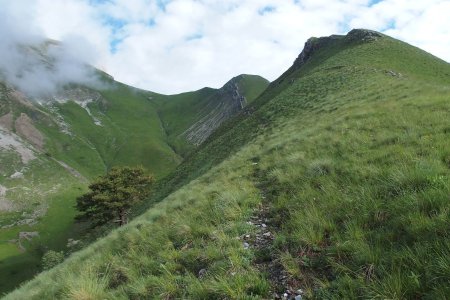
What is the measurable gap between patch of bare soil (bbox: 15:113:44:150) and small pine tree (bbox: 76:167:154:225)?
13804cm

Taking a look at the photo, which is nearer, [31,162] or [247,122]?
[247,122]

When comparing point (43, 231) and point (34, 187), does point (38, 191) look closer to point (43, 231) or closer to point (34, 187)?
point (34, 187)

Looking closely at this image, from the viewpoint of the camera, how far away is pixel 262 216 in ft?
34.7

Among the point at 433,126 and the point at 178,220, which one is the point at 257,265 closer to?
the point at 178,220

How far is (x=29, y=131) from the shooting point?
191125mm

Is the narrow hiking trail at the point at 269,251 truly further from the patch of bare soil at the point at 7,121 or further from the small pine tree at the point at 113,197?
the patch of bare soil at the point at 7,121

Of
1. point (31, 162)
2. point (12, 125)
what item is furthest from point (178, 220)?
point (12, 125)

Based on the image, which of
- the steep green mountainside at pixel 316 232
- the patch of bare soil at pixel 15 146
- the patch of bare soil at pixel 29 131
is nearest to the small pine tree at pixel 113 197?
the steep green mountainside at pixel 316 232

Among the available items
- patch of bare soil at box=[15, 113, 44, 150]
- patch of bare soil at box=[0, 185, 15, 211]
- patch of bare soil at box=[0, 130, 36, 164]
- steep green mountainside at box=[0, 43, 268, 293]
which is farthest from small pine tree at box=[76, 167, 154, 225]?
patch of bare soil at box=[15, 113, 44, 150]

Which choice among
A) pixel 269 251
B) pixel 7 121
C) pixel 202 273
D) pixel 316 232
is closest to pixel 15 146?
pixel 7 121

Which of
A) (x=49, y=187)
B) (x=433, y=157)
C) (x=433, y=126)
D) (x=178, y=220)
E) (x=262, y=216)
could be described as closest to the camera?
(x=433, y=157)

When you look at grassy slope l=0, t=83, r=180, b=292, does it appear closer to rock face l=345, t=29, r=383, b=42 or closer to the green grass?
the green grass

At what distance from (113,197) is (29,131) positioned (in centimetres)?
15647

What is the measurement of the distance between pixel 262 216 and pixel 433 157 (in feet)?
15.7
